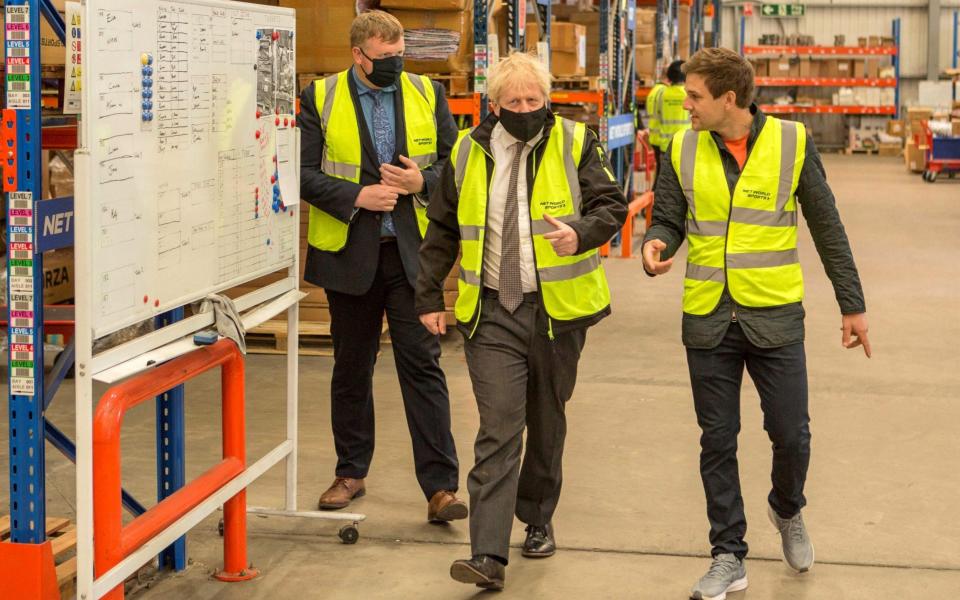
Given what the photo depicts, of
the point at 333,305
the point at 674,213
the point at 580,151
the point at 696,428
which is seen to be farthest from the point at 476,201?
the point at 696,428

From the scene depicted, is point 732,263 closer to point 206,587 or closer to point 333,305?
point 333,305

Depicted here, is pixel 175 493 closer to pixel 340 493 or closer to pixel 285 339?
pixel 340 493

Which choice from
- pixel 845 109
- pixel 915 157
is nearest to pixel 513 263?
pixel 915 157

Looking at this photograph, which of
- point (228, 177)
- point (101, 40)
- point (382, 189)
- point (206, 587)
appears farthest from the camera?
point (382, 189)

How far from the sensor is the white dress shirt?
14.2ft

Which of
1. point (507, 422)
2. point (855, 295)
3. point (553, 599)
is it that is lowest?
point (553, 599)

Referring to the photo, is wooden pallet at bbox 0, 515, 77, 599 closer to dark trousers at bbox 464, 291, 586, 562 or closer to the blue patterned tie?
dark trousers at bbox 464, 291, 586, 562

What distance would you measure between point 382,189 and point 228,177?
89 centimetres

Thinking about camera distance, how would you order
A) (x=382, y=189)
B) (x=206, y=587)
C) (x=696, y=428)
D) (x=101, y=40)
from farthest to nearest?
(x=696, y=428)
(x=382, y=189)
(x=206, y=587)
(x=101, y=40)

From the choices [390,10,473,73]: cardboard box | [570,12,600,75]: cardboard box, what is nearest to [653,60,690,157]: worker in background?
[570,12,600,75]: cardboard box

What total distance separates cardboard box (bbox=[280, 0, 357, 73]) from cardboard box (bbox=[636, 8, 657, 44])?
9113 mm

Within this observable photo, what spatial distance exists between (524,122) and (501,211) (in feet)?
1.01

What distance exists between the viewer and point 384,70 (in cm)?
499

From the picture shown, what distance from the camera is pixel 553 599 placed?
14.5 ft
